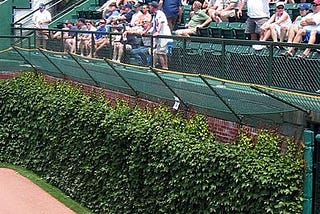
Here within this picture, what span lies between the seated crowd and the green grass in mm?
3280

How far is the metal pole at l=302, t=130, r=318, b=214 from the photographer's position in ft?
32.6

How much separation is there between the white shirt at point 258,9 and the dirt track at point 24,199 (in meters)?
5.66

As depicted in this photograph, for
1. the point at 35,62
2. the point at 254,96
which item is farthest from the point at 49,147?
the point at 254,96

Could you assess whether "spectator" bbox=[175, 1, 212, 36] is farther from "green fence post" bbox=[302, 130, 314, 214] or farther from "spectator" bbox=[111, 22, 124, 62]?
"green fence post" bbox=[302, 130, 314, 214]

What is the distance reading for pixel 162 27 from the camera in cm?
1625

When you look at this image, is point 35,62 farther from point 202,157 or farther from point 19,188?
point 202,157

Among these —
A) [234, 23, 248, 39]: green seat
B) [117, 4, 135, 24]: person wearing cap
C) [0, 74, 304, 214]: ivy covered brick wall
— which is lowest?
[0, 74, 304, 214]: ivy covered brick wall

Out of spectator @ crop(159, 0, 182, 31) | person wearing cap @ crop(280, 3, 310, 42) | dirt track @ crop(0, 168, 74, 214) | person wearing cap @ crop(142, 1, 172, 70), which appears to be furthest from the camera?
spectator @ crop(159, 0, 182, 31)

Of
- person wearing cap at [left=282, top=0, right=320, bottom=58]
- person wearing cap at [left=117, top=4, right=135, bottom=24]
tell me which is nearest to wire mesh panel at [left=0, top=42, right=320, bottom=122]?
person wearing cap at [left=282, top=0, right=320, bottom=58]

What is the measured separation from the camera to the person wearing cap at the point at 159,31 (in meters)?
14.2

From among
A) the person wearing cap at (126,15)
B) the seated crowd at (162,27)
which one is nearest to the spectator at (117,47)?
the seated crowd at (162,27)

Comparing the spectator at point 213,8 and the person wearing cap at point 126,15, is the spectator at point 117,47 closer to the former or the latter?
the spectator at point 213,8

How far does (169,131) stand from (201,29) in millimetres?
3444

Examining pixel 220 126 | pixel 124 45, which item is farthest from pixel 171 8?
pixel 220 126
